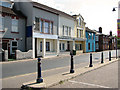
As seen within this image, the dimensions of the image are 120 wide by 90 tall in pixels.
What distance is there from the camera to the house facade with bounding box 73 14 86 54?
30828 mm

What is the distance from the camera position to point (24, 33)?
2006cm

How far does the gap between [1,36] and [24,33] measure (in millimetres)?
4092

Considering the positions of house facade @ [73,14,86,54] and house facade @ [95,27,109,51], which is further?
house facade @ [95,27,109,51]

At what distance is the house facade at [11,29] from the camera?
16984 mm

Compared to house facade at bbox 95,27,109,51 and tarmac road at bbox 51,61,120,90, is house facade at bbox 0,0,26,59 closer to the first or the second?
tarmac road at bbox 51,61,120,90

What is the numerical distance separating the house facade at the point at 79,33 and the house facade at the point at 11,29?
14.6 meters

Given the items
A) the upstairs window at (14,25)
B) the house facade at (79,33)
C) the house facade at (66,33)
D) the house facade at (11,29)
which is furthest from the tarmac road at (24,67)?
the house facade at (79,33)

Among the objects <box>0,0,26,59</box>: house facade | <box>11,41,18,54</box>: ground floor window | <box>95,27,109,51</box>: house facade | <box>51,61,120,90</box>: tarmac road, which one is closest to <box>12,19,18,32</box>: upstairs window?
<box>0,0,26,59</box>: house facade

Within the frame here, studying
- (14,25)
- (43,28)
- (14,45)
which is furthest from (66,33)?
(14,45)

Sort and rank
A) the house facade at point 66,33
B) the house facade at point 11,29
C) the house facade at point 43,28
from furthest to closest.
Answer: the house facade at point 66,33, the house facade at point 43,28, the house facade at point 11,29

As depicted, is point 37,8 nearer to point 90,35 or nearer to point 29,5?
point 29,5

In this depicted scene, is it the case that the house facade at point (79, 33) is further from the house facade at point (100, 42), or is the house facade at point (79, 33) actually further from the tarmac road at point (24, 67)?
the tarmac road at point (24, 67)

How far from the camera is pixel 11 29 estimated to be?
18094 mm

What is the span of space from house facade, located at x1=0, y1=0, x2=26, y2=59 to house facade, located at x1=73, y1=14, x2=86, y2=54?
14578 millimetres
